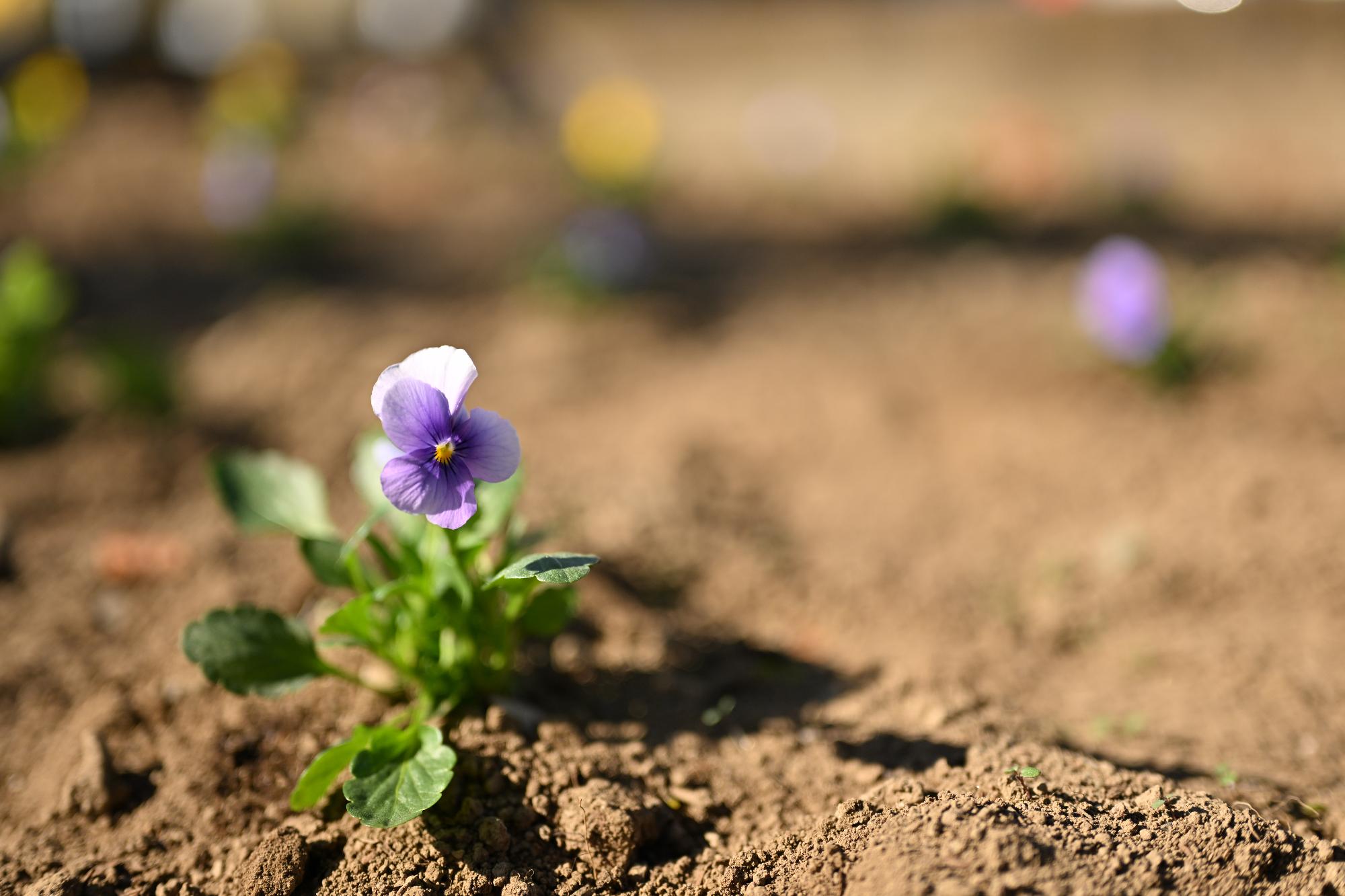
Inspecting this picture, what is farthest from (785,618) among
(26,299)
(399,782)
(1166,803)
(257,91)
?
(257,91)

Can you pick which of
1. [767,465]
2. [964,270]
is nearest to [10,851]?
[767,465]

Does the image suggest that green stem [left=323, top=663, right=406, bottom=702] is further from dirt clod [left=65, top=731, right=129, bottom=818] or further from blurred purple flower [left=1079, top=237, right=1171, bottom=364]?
blurred purple flower [left=1079, top=237, right=1171, bottom=364]

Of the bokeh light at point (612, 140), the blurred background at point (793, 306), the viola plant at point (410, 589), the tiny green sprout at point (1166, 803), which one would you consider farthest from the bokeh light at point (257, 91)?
the tiny green sprout at point (1166, 803)

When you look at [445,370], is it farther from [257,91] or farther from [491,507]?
[257,91]

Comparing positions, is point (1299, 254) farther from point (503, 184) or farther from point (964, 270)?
point (503, 184)

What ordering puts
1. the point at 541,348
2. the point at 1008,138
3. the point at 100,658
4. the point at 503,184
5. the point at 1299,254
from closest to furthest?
the point at 100,658, the point at 541,348, the point at 1299,254, the point at 1008,138, the point at 503,184

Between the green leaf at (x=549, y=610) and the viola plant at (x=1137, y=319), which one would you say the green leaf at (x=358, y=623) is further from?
the viola plant at (x=1137, y=319)

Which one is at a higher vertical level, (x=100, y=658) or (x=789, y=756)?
(x=789, y=756)
